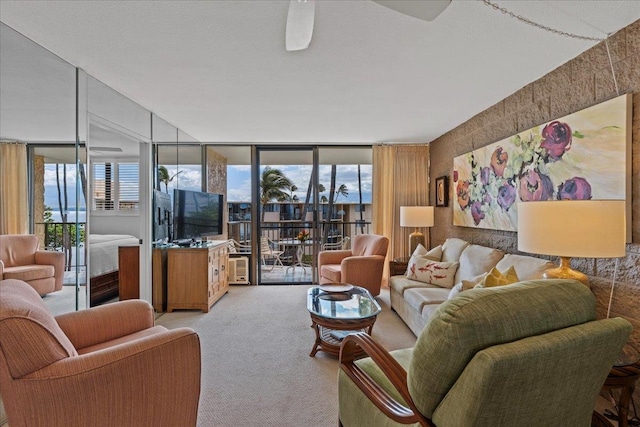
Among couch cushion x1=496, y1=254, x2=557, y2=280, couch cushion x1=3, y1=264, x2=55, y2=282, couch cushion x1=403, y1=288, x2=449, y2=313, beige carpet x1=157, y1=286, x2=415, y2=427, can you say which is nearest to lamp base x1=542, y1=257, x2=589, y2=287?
couch cushion x1=496, y1=254, x2=557, y2=280

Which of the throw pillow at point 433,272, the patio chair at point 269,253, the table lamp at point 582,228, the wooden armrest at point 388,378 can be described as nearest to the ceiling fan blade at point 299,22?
the wooden armrest at point 388,378

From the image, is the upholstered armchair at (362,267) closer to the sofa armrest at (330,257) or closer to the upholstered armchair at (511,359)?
the sofa armrest at (330,257)

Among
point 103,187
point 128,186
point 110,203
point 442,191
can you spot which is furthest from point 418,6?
point 442,191

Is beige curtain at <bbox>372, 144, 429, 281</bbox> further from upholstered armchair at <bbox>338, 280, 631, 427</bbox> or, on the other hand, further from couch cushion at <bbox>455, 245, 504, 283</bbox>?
upholstered armchair at <bbox>338, 280, 631, 427</bbox>

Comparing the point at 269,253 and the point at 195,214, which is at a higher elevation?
the point at 195,214

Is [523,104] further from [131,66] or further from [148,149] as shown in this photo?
[148,149]

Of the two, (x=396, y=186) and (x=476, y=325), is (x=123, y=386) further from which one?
(x=396, y=186)

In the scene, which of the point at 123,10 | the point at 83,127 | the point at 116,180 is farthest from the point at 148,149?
the point at 123,10

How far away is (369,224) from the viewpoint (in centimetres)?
538

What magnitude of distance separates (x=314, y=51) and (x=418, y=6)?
1.04 metres

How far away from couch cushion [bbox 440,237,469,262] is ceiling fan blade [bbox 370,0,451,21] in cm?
278

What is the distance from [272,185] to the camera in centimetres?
532

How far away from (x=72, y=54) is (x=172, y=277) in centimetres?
251

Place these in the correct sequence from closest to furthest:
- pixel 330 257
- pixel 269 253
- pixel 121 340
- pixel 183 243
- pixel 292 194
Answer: pixel 121 340 → pixel 183 243 → pixel 330 257 → pixel 292 194 → pixel 269 253
